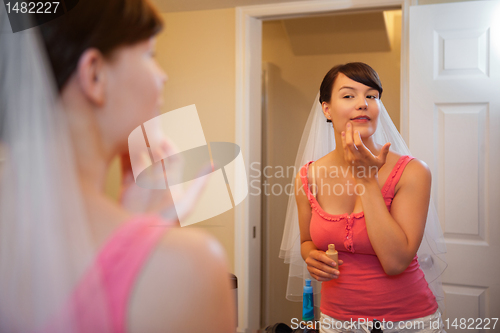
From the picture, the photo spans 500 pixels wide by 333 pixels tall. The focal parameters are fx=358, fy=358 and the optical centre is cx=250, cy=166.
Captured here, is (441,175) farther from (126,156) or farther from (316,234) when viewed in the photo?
(126,156)

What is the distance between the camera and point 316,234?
1.05 meters

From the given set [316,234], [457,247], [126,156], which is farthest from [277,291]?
[126,156]

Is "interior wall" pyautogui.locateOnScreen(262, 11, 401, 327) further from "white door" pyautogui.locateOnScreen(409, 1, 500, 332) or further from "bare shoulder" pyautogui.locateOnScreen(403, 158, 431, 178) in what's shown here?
"bare shoulder" pyautogui.locateOnScreen(403, 158, 431, 178)

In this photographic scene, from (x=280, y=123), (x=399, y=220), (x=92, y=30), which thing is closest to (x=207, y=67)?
(x=280, y=123)

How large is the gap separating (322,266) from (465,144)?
920 millimetres

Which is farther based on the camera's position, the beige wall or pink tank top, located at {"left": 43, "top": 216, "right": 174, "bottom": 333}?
the beige wall

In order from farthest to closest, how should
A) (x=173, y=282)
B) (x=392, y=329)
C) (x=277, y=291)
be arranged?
(x=277, y=291) < (x=392, y=329) < (x=173, y=282)

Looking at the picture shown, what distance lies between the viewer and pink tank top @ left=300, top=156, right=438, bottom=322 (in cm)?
96

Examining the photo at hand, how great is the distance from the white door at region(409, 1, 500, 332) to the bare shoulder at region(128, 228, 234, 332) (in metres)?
1.50

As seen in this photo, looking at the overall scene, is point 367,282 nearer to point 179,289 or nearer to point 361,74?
point 361,74

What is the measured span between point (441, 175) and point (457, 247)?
0.30m

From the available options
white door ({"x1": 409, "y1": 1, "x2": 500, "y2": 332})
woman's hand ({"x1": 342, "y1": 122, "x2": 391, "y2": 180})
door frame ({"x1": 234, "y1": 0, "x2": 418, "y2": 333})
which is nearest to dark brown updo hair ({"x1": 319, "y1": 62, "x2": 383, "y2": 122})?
woman's hand ({"x1": 342, "y1": 122, "x2": 391, "y2": 180})

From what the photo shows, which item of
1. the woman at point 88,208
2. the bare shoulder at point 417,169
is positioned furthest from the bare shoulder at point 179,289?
the bare shoulder at point 417,169

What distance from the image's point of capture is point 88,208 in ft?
0.78
